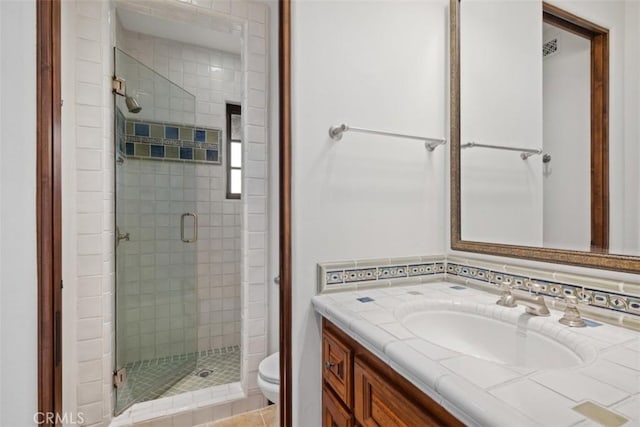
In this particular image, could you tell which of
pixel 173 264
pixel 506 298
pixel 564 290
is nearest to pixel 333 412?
pixel 506 298

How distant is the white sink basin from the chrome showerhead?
6.30ft

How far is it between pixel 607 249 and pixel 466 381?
0.64 metres

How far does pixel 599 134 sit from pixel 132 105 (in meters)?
2.24

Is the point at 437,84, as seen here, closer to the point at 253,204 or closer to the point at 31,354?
the point at 253,204

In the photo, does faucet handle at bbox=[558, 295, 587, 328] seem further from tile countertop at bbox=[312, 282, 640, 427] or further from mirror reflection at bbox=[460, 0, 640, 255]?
mirror reflection at bbox=[460, 0, 640, 255]

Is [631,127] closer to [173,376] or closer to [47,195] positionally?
[47,195]

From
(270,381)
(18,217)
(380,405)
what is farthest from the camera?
(270,381)

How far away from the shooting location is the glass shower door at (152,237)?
181cm

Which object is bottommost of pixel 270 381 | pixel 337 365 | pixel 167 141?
pixel 270 381

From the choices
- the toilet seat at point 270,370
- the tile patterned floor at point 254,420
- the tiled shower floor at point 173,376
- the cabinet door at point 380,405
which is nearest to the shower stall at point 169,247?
the tiled shower floor at point 173,376

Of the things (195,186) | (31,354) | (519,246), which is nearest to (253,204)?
(195,186)

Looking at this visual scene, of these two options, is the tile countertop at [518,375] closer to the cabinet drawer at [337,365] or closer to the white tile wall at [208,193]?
the cabinet drawer at [337,365]

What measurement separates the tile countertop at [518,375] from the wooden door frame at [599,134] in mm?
276

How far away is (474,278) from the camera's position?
3.90 ft
